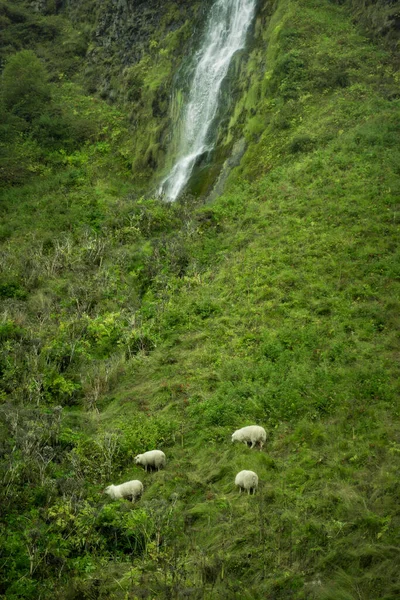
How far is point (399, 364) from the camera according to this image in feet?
32.7

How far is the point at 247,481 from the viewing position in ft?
26.3

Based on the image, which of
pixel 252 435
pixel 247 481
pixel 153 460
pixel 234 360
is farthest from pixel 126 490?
pixel 234 360

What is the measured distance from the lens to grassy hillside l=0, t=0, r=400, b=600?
688 centimetres

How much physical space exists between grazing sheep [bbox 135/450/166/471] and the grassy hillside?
0.56 ft

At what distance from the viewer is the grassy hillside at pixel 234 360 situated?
6.88 meters

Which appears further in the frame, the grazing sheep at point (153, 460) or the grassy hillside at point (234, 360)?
the grazing sheep at point (153, 460)

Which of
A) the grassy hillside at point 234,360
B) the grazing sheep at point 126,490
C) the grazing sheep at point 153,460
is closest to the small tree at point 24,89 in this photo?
the grassy hillside at point 234,360

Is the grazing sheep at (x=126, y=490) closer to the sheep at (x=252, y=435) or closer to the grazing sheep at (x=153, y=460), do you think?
the grazing sheep at (x=153, y=460)

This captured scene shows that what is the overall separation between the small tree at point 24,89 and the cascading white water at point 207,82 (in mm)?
9934

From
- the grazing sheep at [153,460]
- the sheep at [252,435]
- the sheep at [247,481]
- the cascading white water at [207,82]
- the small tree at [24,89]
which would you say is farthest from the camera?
the small tree at [24,89]

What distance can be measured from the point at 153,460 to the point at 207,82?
22.2m

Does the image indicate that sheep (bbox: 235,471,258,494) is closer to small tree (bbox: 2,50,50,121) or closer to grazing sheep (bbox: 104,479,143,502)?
grazing sheep (bbox: 104,479,143,502)

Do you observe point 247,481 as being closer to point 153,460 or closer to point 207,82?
point 153,460

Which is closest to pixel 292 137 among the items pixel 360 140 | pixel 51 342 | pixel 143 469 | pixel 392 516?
pixel 360 140
